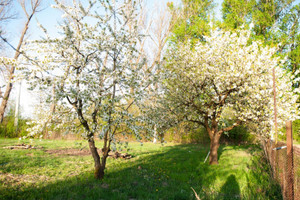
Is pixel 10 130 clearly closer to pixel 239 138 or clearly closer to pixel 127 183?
pixel 127 183

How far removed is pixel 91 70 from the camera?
5.16 meters

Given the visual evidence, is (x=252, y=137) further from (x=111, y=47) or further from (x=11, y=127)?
(x=11, y=127)

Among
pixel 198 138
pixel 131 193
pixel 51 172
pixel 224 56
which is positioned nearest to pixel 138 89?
pixel 131 193

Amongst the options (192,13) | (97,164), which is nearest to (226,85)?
(97,164)

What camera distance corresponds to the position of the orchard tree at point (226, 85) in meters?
7.40

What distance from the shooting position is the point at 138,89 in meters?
5.22

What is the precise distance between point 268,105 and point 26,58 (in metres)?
7.93

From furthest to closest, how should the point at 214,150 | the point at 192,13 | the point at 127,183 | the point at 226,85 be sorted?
the point at 192,13
the point at 214,150
the point at 226,85
the point at 127,183

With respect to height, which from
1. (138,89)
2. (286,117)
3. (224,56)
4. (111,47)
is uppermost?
(224,56)

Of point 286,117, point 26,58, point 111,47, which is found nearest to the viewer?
point 26,58

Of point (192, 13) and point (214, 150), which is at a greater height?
point (192, 13)

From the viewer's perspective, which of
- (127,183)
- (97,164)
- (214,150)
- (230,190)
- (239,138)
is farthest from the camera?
(239,138)

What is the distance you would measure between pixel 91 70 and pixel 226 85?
5638 millimetres

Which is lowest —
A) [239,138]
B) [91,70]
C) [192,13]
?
[239,138]
